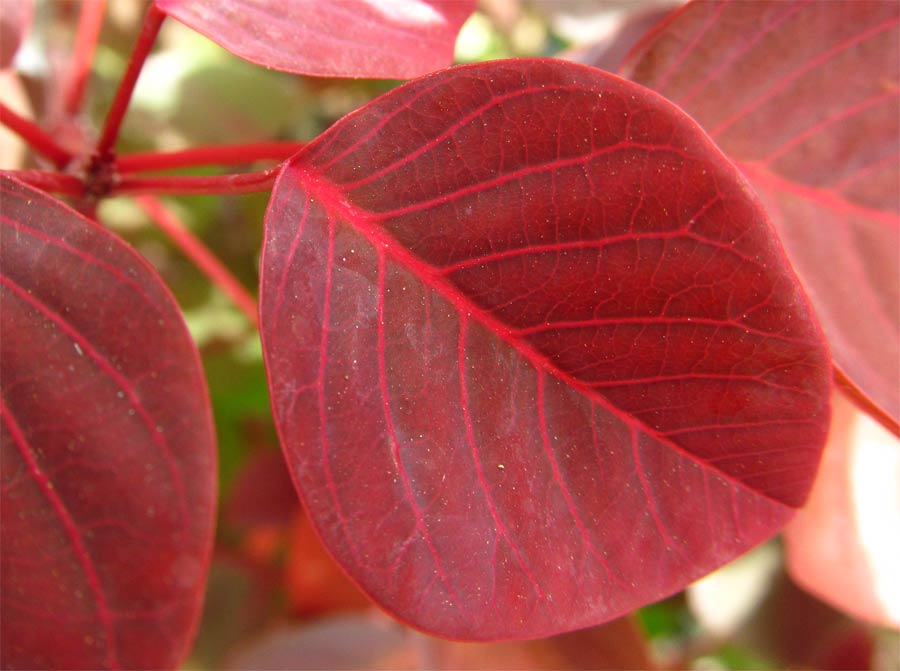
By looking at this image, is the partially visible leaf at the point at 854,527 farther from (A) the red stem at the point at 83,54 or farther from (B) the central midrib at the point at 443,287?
(A) the red stem at the point at 83,54

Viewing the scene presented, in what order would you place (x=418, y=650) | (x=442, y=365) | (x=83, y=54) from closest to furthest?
(x=442, y=365), (x=83, y=54), (x=418, y=650)

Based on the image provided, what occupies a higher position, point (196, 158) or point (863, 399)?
point (196, 158)

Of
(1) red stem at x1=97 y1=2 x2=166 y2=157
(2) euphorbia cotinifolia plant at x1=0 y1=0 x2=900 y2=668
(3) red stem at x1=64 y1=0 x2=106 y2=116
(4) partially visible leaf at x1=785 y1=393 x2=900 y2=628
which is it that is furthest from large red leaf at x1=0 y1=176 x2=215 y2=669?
(4) partially visible leaf at x1=785 y1=393 x2=900 y2=628

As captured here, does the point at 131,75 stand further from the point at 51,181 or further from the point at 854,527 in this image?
the point at 854,527

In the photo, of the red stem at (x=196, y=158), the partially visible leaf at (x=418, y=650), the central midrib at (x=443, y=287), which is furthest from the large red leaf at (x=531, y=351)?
the partially visible leaf at (x=418, y=650)

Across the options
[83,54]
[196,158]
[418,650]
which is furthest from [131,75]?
[418,650]

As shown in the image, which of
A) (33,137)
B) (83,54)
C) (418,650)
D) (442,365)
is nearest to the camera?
(442,365)

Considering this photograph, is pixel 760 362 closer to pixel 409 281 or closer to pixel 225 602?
pixel 409 281

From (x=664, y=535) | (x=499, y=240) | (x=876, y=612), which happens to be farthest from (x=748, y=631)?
(x=499, y=240)
